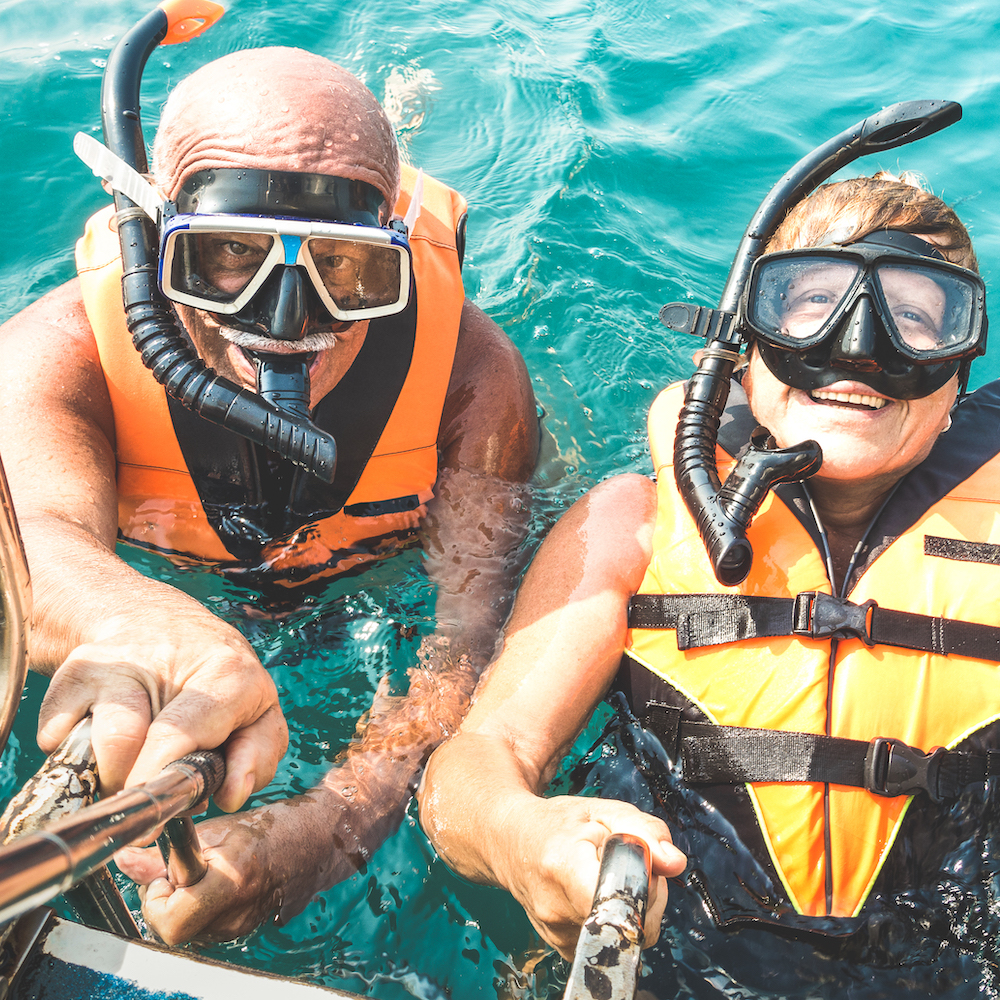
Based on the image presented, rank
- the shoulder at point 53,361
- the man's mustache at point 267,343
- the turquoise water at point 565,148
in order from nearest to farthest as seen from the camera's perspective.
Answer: the man's mustache at point 267,343, the shoulder at point 53,361, the turquoise water at point 565,148

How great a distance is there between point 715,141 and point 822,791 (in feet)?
16.6

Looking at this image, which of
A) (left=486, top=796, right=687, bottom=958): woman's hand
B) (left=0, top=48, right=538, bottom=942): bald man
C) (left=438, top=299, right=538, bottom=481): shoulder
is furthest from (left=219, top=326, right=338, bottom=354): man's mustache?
(left=486, top=796, right=687, bottom=958): woman's hand

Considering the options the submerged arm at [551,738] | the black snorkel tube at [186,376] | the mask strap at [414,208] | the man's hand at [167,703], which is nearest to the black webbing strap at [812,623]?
the submerged arm at [551,738]

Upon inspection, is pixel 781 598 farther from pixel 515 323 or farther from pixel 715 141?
pixel 715 141

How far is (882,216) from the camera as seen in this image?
90.8 inches

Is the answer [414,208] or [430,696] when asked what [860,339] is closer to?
[414,208]

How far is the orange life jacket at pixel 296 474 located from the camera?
8.89 feet

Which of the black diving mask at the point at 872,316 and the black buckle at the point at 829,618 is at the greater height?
Answer: the black diving mask at the point at 872,316

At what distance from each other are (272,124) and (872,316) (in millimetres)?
1554

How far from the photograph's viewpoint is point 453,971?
2.19 meters

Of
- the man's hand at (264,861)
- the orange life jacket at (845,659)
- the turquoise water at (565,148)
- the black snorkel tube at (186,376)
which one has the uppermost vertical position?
the turquoise water at (565,148)

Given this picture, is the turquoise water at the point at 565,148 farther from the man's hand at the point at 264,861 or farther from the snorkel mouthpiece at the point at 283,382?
the snorkel mouthpiece at the point at 283,382

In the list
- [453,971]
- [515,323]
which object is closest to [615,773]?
[453,971]

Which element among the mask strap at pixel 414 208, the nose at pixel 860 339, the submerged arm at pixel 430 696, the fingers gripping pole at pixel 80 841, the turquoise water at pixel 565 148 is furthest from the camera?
the turquoise water at pixel 565 148
